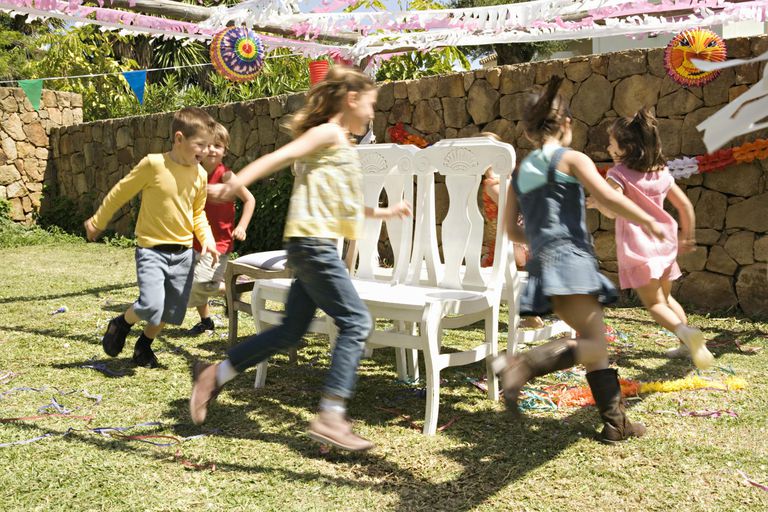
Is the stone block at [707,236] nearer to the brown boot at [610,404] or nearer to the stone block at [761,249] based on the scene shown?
the stone block at [761,249]

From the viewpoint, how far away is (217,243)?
5.45 m

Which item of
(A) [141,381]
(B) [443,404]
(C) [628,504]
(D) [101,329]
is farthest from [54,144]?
(C) [628,504]

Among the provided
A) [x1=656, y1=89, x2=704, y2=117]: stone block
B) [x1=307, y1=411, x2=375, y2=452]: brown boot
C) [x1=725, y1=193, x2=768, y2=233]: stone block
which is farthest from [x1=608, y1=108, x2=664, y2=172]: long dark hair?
[x1=307, y1=411, x2=375, y2=452]: brown boot

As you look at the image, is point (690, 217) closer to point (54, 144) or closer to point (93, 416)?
point (93, 416)

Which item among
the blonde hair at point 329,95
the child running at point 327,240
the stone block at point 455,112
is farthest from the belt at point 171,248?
the stone block at point 455,112

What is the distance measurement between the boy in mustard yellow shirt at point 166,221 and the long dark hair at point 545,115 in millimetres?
1983

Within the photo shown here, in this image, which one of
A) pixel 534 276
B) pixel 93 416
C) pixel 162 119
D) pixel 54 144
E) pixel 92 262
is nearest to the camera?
pixel 534 276

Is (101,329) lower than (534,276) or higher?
lower

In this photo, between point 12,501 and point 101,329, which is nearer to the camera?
point 12,501

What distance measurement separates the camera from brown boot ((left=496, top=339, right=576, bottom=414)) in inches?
109

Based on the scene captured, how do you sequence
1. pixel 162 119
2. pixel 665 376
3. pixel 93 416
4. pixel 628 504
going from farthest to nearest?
pixel 162 119 → pixel 665 376 → pixel 93 416 → pixel 628 504

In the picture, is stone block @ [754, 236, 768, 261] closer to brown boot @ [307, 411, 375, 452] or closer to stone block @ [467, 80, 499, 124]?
stone block @ [467, 80, 499, 124]

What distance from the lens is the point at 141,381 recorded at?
13.9ft

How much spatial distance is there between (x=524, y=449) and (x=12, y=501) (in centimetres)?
194
